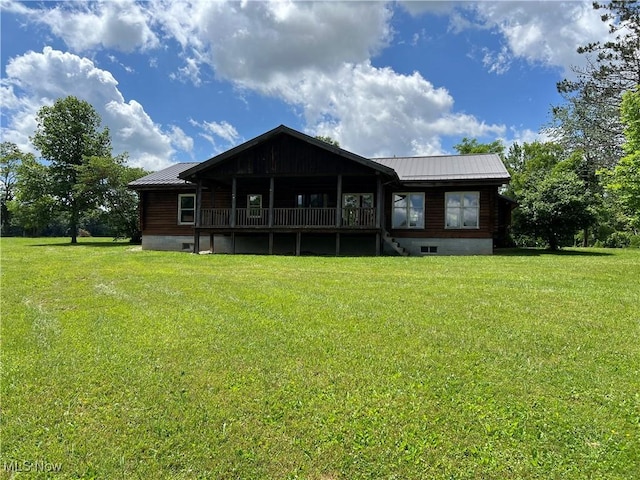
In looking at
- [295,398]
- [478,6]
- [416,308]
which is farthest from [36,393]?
[478,6]

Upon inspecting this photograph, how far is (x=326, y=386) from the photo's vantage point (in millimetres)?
3834

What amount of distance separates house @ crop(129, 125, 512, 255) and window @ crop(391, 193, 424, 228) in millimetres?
44

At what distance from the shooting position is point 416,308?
634 cm

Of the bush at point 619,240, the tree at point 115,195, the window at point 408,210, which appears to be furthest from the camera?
the bush at point 619,240

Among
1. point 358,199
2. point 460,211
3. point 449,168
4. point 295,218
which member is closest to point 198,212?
point 295,218

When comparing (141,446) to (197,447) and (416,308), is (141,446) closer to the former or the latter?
(197,447)

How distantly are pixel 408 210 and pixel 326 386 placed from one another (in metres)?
15.3

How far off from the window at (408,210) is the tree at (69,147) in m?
21.6

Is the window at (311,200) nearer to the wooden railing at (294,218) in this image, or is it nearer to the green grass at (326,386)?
the wooden railing at (294,218)

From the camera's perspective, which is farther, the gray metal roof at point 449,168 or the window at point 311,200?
the window at point 311,200

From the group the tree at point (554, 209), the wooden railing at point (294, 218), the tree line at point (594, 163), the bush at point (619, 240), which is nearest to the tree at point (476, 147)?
the tree line at point (594, 163)

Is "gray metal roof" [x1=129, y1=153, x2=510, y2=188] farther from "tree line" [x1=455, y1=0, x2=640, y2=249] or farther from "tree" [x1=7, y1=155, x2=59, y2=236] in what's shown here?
"tree" [x1=7, y1=155, x2=59, y2=236]

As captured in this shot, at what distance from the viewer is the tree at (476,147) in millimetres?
46781

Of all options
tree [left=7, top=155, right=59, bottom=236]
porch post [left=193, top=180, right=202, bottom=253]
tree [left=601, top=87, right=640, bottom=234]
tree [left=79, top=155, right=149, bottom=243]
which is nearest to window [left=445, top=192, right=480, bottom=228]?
tree [left=601, top=87, right=640, bottom=234]
